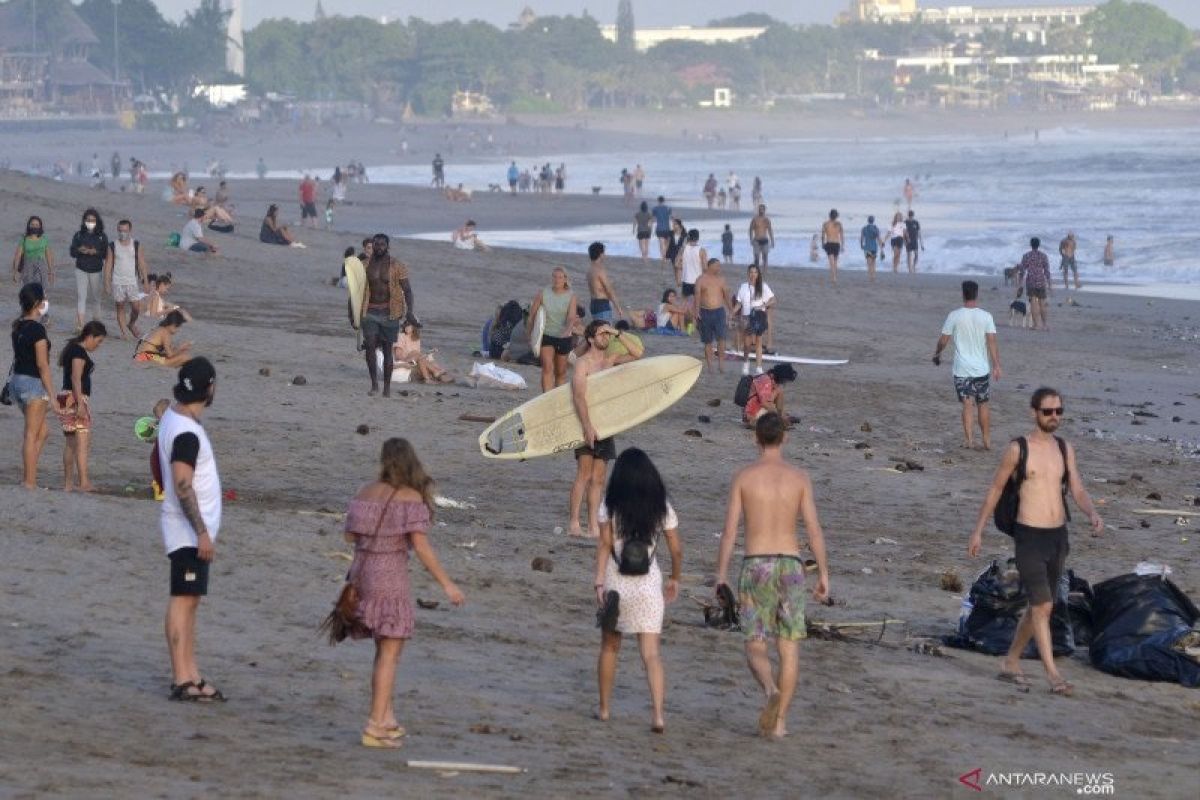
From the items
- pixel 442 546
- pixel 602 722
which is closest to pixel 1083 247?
pixel 442 546

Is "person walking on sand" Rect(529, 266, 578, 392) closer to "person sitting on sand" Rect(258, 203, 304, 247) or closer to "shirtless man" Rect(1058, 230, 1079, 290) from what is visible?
"person sitting on sand" Rect(258, 203, 304, 247)

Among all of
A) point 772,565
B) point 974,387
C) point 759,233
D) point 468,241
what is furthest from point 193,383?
point 468,241

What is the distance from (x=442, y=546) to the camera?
1231 centimetres

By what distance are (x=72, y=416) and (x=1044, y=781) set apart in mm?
6975

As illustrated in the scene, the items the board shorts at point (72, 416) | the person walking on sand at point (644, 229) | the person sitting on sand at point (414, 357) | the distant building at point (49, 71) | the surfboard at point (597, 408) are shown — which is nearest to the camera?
the board shorts at point (72, 416)

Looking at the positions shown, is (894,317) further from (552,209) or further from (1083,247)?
(552,209)

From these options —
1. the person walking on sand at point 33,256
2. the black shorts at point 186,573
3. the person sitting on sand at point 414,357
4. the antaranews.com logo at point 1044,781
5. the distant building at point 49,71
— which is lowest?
the antaranews.com logo at point 1044,781

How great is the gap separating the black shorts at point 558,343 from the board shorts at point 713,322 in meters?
4.82

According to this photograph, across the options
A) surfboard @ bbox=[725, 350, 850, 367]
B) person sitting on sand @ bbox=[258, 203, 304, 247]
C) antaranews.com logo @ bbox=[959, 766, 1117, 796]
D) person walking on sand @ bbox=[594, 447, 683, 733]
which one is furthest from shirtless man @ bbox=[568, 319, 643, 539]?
person sitting on sand @ bbox=[258, 203, 304, 247]

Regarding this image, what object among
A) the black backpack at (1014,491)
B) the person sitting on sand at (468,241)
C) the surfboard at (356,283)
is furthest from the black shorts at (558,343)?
the person sitting on sand at (468,241)

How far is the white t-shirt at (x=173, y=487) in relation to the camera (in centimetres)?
829

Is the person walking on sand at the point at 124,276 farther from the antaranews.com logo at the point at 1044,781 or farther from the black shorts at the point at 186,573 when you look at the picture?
the antaranews.com logo at the point at 1044,781

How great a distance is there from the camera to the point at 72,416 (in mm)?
12789

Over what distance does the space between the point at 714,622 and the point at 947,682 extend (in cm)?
137
